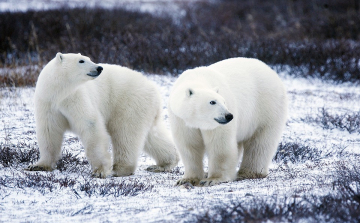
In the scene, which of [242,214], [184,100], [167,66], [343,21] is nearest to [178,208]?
[242,214]

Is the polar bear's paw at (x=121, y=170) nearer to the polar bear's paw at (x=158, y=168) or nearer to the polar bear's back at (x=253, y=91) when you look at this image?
the polar bear's paw at (x=158, y=168)

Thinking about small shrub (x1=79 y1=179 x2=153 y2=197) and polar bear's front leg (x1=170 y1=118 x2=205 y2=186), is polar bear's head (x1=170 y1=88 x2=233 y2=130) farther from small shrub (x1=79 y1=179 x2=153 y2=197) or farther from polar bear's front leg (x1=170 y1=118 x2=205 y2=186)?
small shrub (x1=79 y1=179 x2=153 y2=197)

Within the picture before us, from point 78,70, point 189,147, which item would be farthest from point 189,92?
point 78,70

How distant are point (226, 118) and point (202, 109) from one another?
0.19m

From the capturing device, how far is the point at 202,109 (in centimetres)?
343

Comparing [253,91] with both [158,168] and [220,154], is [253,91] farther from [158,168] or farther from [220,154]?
[158,168]

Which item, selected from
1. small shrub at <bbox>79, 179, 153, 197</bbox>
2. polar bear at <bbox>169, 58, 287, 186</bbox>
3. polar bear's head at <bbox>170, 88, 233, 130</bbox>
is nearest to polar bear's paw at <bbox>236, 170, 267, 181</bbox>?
polar bear at <bbox>169, 58, 287, 186</bbox>

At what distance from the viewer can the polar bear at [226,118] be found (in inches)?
137

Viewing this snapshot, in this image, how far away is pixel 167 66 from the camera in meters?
9.02

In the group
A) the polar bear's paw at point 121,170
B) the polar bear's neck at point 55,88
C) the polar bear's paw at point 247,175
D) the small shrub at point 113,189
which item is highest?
the polar bear's neck at point 55,88

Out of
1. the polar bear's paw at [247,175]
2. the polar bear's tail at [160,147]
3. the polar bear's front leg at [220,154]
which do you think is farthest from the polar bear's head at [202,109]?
the polar bear's tail at [160,147]

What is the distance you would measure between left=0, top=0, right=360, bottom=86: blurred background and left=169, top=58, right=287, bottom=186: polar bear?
173 inches

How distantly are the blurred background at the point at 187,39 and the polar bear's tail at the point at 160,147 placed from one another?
3407mm

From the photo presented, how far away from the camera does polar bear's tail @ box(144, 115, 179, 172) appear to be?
4.88m
